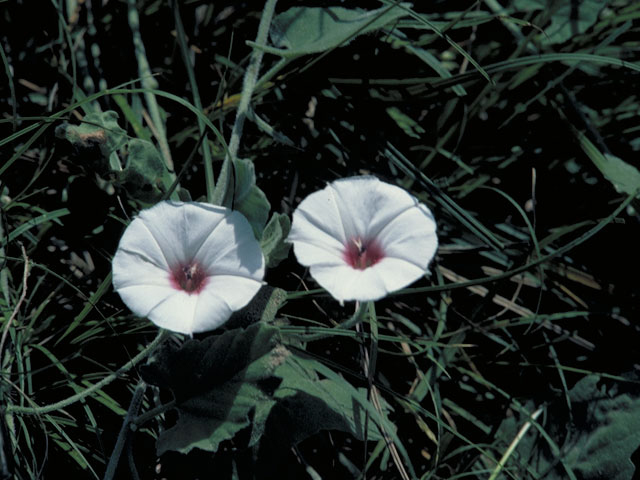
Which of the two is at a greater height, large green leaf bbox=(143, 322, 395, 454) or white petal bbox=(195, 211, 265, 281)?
white petal bbox=(195, 211, 265, 281)

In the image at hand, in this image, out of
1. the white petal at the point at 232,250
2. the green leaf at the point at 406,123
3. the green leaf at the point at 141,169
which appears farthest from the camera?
the green leaf at the point at 406,123

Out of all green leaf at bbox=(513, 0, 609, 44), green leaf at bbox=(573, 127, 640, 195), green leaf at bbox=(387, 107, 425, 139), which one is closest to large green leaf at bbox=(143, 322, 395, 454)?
green leaf at bbox=(387, 107, 425, 139)

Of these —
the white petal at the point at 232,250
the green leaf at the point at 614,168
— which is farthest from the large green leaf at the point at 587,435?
the white petal at the point at 232,250

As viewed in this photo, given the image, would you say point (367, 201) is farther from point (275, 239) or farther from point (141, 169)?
point (141, 169)

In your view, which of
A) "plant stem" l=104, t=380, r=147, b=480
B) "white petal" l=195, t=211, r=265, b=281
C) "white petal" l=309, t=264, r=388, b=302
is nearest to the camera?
"white petal" l=309, t=264, r=388, b=302

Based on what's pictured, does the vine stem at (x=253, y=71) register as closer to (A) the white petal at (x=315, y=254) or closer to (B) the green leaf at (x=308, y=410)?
(A) the white petal at (x=315, y=254)

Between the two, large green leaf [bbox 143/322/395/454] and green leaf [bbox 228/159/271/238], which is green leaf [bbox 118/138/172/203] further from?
large green leaf [bbox 143/322/395/454]
